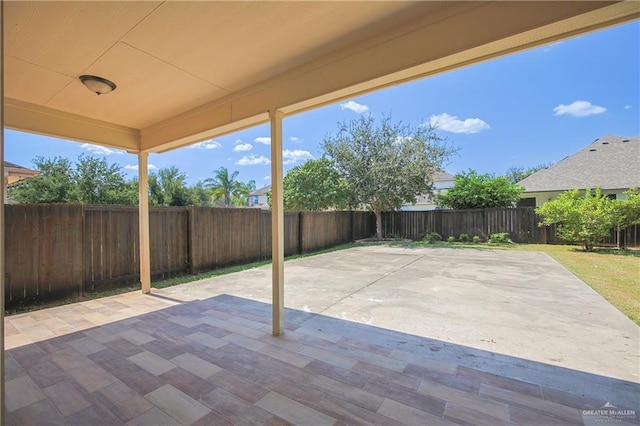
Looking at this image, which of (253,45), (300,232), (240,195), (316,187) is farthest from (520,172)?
(253,45)

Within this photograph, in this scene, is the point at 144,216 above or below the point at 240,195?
below

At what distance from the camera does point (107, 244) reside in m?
4.70

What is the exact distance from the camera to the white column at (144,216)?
450 centimetres

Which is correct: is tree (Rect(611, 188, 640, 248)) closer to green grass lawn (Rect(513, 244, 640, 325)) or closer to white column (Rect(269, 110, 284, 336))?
green grass lawn (Rect(513, 244, 640, 325))

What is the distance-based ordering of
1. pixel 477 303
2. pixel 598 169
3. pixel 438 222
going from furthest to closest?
pixel 438 222 → pixel 598 169 → pixel 477 303

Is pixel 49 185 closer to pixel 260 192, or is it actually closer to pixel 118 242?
pixel 118 242

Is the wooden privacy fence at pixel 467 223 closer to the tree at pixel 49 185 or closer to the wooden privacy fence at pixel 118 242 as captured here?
the wooden privacy fence at pixel 118 242

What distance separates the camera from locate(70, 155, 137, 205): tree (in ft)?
43.1

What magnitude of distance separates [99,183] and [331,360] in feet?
52.7

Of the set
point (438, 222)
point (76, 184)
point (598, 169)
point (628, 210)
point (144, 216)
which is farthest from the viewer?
point (76, 184)

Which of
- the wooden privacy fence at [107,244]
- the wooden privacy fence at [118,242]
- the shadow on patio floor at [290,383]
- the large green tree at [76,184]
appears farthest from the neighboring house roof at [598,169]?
the large green tree at [76,184]

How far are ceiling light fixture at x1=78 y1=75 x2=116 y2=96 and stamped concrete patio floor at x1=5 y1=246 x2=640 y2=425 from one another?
8.18 ft

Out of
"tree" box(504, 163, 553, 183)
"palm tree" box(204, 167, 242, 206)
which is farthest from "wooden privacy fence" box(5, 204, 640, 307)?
"tree" box(504, 163, 553, 183)

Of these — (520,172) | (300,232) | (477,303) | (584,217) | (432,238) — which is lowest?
(477,303)
